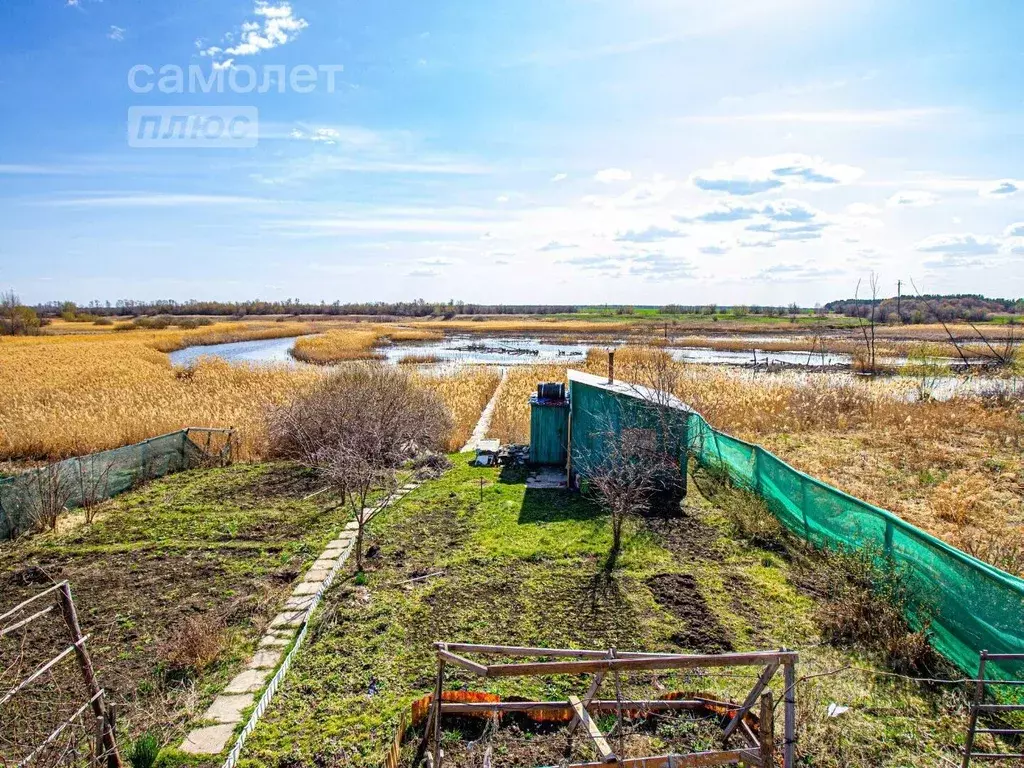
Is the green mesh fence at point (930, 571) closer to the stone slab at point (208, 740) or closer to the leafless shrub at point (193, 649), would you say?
the stone slab at point (208, 740)

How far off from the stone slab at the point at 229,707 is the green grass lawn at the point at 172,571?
0.38ft

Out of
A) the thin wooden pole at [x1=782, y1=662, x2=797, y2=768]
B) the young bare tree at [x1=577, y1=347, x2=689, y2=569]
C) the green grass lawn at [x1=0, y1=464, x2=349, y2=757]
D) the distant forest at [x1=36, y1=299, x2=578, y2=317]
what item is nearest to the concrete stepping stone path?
the green grass lawn at [x1=0, y1=464, x2=349, y2=757]

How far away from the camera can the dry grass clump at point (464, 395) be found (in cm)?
1645

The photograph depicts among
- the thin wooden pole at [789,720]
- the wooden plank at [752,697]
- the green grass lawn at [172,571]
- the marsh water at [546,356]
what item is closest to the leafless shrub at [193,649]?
the green grass lawn at [172,571]

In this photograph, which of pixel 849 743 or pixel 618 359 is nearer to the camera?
pixel 849 743

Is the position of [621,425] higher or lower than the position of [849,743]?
higher

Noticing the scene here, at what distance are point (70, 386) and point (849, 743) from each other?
27999 mm

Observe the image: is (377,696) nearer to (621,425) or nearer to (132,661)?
(132,661)

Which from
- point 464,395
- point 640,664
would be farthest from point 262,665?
point 464,395

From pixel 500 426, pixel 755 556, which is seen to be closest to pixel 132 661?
pixel 755 556

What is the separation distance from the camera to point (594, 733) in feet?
12.0

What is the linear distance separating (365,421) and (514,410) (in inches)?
247

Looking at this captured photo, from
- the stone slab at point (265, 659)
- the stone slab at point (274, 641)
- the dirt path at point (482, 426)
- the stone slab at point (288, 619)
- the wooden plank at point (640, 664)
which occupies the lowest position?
the stone slab at point (265, 659)

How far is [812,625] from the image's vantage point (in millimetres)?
6125
